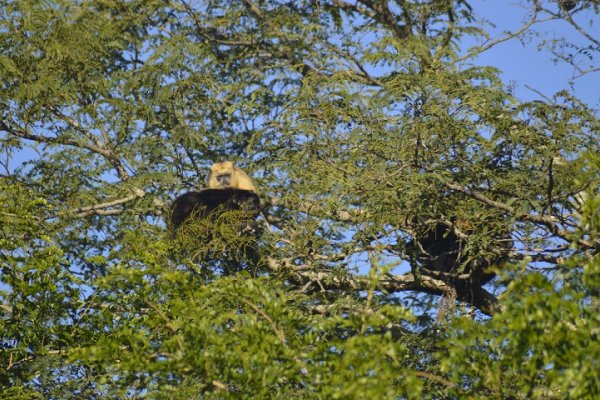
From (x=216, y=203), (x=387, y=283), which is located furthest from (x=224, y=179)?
(x=387, y=283)

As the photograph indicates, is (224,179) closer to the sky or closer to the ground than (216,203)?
closer to the sky

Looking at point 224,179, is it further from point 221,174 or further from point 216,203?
point 216,203

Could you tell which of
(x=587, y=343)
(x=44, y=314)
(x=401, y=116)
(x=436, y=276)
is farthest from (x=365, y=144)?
(x=587, y=343)

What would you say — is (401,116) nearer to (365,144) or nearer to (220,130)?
(365,144)

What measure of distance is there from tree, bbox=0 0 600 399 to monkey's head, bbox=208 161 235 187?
Result: 27 cm

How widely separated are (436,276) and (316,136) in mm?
2221

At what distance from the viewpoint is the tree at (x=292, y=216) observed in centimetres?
576

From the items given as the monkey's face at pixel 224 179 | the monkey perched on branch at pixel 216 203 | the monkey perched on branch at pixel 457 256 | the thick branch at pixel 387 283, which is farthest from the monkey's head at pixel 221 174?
the monkey perched on branch at pixel 457 256

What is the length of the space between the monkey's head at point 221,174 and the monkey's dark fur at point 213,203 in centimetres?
59

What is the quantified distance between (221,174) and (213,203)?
127cm

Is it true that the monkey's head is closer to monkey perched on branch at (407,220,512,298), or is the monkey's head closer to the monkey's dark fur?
the monkey's dark fur

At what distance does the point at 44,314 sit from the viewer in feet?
26.7

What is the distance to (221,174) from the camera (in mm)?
12016

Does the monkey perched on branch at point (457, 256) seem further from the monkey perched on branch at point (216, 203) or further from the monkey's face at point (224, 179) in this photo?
the monkey's face at point (224, 179)
